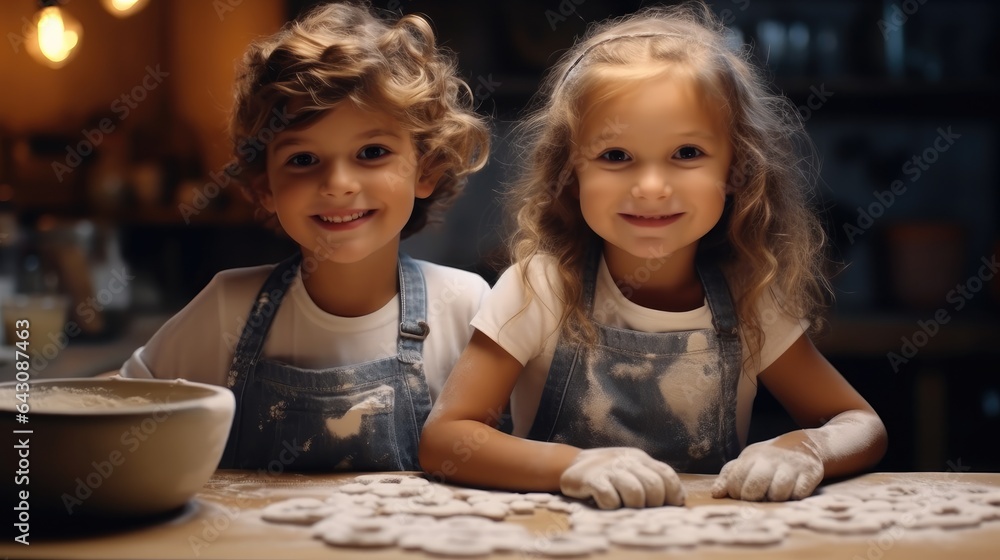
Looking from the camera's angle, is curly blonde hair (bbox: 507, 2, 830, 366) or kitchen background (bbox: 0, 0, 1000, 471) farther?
kitchen background (bbox: 0, 0, 1000, 471)

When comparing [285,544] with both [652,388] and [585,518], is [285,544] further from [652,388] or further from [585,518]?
[652,388]

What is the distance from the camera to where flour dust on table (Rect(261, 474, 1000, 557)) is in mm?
738

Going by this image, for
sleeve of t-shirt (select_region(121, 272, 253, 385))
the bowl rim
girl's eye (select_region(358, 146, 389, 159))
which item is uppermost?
girl's eye (select_region(358, 146, 389, 159))

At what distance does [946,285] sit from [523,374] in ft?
5.42

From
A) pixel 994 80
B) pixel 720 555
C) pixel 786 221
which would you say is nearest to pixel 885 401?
pixel 994 80

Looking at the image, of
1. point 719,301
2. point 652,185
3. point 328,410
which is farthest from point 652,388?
point 328,410

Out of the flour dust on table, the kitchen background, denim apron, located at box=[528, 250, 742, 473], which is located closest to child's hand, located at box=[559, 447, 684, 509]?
the flour dust on table

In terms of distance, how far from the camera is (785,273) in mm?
1153

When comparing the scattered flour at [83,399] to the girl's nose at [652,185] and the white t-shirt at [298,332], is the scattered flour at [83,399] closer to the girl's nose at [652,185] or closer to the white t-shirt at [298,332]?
the white t-shirt at [298,332]

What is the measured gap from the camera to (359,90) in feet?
3.69

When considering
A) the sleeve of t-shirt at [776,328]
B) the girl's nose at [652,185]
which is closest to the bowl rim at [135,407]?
the girl's nose at [652,185]

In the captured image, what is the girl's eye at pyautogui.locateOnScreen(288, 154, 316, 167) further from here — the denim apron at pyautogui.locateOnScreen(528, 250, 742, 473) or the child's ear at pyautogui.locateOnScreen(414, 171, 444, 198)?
the denim apron at pyautogui.locateOnScreen(528, 250, 742, 473)

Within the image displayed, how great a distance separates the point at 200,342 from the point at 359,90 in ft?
1.26

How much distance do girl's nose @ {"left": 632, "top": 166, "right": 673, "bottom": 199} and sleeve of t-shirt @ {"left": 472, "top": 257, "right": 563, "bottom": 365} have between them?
169 millimetres
